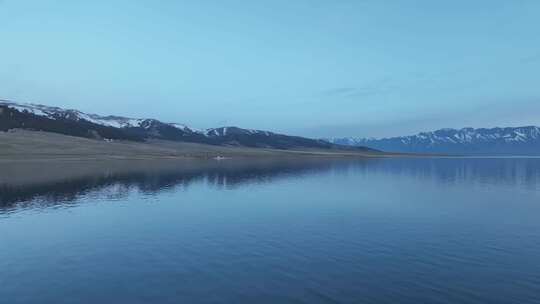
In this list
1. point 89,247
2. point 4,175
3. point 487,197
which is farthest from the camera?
point 4,175

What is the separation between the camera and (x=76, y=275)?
30969mm

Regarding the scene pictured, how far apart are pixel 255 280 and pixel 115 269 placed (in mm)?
10017

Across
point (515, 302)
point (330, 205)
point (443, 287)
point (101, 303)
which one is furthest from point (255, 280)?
point (330, 205)

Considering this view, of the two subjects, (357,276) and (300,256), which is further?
(300,256)

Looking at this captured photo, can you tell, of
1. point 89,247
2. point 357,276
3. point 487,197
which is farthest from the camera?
point 487,197

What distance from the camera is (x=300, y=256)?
119 feet

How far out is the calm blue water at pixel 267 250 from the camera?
27672mm

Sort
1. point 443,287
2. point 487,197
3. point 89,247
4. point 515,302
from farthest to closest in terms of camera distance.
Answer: point 487,197, point 89,247, point 443,287, point 515,302

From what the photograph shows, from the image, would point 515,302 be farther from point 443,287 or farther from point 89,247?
point 89,247

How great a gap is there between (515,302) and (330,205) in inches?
1597

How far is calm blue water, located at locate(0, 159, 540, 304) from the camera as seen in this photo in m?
27.7

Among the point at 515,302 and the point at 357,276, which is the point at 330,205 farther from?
the point at 515,302

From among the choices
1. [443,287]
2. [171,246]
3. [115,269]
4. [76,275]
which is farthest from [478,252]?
[76,275]

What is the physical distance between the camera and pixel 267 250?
125ft
